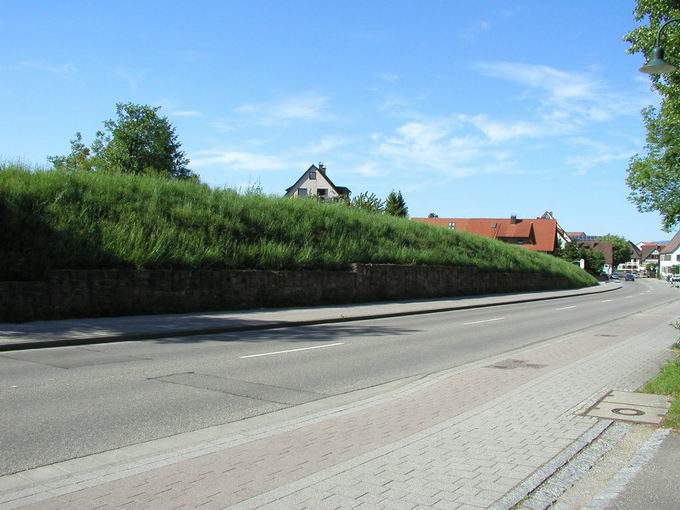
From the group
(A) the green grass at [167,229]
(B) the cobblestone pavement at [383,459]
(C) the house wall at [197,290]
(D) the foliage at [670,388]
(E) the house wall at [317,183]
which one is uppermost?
(E) the house wall at [317,183]

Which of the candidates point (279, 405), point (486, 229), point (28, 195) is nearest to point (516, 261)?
point (28, 195)

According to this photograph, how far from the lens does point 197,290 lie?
18.8 meters

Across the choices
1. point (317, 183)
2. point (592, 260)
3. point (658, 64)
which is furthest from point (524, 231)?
point (658, 64)

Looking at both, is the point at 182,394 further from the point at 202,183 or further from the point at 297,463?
the point at 202,183

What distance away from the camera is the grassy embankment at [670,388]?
6270 mm

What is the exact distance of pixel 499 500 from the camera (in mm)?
4219

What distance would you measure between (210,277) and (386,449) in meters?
14.6

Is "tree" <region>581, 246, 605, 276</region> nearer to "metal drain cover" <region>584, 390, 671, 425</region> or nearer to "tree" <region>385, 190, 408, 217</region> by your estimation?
"tree" <region>385, 190, 408, 217</region>

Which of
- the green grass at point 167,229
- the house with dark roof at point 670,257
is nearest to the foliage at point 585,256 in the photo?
the house with dark roof at point 670,257

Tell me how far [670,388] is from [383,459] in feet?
14.9

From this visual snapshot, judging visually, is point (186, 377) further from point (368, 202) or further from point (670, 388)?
point (368, 202)

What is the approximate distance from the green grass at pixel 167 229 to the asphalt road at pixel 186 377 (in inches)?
198

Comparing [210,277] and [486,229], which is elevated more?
[486,229]

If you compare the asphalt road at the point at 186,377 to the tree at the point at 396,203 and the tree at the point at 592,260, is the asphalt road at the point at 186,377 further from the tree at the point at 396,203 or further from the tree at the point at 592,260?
the tree at the point at 592,260
